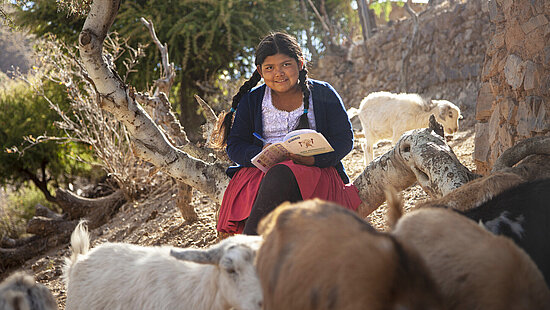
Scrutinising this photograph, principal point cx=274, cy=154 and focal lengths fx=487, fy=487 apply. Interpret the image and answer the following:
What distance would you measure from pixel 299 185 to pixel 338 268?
1933 millimetres

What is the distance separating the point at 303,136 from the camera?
11.1 ft

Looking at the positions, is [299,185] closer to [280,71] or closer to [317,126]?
[317,126]

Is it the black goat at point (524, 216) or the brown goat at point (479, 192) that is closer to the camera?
the black goat at point (524, 216)

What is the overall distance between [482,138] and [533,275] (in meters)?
3.64

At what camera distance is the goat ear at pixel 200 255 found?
2334 mm

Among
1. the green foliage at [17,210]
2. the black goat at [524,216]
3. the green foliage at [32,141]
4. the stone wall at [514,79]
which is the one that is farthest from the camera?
the green foliage at [32,141]

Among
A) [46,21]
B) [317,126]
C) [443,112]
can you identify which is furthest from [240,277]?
[46,21]

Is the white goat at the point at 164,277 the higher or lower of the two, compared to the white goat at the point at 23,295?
lower

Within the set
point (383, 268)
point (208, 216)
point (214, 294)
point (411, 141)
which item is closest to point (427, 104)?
point (208, 216)

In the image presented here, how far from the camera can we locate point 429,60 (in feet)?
43.4

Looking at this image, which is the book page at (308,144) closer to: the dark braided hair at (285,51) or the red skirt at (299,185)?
the red skirt at (299,185)

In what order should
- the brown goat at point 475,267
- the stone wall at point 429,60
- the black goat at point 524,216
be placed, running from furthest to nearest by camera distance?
the stone wall at point 429,60 → the black goat at point 524,216 → the brown goat at point 475,267

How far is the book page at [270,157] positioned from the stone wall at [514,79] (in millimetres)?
2244

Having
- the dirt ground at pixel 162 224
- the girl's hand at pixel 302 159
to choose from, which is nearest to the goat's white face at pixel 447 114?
the dirt ground at pixel 162 224
